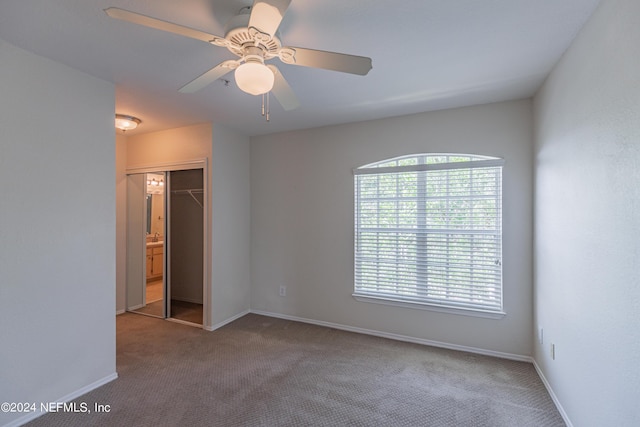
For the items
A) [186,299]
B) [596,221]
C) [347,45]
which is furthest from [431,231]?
[186,299]

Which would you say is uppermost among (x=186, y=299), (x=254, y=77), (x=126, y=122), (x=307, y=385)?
(x=126, y=122)

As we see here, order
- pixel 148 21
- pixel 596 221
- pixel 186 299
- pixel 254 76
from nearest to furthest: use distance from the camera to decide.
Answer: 1. pixel 148 21
2. pixel 254 76
3. pixel 596 221
4. pixel 186 299

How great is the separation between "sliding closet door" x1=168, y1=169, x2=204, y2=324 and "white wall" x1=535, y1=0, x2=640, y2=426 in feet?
11.7

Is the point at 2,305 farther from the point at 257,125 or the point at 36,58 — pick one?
the point at 257,125

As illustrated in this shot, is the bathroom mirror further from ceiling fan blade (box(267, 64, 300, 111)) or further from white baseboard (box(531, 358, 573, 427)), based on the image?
white baseboard (box(531, 358, 573, 427))

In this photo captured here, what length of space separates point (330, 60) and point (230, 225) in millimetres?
2794

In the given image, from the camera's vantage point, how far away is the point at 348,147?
140 inches

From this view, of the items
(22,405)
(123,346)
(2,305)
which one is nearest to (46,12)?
(2,305)

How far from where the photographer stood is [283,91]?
1.76 meters

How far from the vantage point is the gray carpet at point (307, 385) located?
201 centimetres

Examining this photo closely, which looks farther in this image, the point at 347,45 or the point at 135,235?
the point at 135,235

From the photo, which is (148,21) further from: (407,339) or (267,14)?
(407,339)

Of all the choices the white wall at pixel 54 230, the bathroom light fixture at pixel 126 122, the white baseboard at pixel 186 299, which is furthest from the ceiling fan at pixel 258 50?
the white baseboard at pixel 186 299

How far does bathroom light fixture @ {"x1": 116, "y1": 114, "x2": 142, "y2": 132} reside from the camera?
3.20 metres
